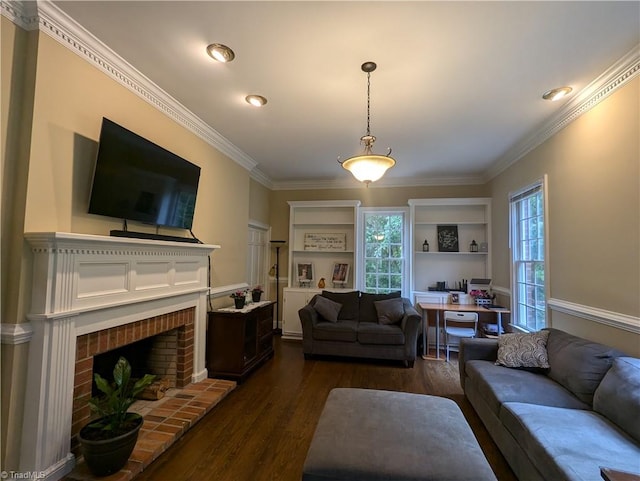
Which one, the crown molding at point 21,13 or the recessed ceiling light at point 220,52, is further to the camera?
the recessed ceiling light at point 220,52

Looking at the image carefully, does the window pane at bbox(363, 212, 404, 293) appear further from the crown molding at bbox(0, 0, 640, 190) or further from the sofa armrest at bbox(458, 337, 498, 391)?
the sofa armrest at bbox(458, 337, 498, 391)

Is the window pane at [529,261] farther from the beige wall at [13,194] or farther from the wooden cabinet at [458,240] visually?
the beige wall at [13,194]

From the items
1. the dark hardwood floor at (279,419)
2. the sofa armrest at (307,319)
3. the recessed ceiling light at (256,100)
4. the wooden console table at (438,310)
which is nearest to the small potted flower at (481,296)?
the wooden console table at (438,310)

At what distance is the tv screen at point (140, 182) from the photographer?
2201 millimetres

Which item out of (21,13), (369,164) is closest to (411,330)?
(369,164)

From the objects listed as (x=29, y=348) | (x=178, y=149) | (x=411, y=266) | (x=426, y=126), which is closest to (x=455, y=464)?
(x=29, y=348)

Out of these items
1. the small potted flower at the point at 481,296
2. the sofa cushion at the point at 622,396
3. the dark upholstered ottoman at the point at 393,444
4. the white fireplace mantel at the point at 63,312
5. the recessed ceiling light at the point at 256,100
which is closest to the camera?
the dark upholstered ottoman at the point at 393,444

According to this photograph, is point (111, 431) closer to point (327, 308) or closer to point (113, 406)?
point (113, 406)

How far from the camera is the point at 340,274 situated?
561 centimetres

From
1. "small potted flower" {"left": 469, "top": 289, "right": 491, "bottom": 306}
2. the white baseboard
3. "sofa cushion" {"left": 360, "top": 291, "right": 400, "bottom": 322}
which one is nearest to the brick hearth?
"sofa cushion" {"left": 360, "top": 291, "right": 400, "bottom": 322}

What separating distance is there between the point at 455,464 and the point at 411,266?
396 cm

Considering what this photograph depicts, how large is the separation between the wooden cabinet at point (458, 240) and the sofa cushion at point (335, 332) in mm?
1533

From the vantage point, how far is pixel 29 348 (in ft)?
5.98

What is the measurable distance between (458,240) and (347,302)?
2.22 meters
